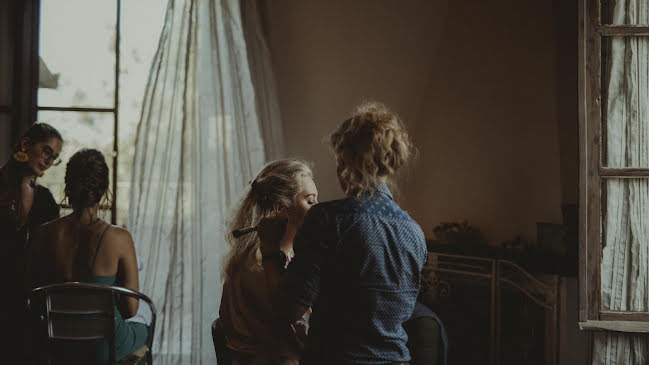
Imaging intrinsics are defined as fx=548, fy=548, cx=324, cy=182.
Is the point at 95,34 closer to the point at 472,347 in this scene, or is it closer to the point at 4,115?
the point at 4,115

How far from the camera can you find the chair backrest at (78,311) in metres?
1.80

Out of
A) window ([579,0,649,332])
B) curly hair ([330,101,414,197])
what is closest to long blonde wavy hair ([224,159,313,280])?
curly hair ([330,101,414,197])

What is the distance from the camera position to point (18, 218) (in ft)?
8.70

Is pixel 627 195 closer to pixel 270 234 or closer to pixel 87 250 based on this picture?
pixel 270 234

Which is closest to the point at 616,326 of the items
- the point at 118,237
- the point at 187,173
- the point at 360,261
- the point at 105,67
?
the point at 360,261

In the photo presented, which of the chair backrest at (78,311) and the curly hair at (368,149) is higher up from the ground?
the curly hair at (368,149)

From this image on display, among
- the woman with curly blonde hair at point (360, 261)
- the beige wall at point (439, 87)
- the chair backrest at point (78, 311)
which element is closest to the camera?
the woman with curly blonde hair at point (360, 261)

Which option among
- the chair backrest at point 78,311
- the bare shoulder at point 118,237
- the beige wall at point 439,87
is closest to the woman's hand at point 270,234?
the chair backrest at point 78,311

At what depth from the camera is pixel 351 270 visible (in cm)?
127

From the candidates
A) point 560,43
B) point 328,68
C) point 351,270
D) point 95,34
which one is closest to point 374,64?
point 328,68

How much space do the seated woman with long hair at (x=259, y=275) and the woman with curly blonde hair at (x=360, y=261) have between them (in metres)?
0.21

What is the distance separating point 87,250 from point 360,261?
1198mm

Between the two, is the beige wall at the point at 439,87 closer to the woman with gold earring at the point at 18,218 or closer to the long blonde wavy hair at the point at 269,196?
the woman with gold earring at the point at 18,218

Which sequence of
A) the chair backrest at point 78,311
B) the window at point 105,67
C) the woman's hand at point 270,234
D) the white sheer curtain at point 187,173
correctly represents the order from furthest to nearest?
the window at point 105,67 → the white sheer curtain at point 187,173 → the chair backrest at point 78,311 → the woman's hand at point 270,234
